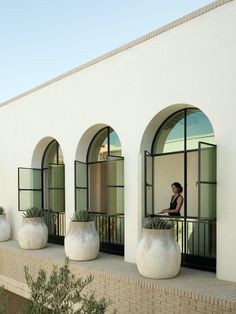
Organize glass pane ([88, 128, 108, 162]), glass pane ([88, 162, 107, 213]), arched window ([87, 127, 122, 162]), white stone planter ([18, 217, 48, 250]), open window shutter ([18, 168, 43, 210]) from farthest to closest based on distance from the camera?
open window shutter ([18, 168, 43, 210]) → glass pane ([88, 162, 107, 213]) → white stone planter ([18, 217, 48, 250]) → glass pane ([88, 128, 108, 162]) → arched window ([87, 127, 122, 162])

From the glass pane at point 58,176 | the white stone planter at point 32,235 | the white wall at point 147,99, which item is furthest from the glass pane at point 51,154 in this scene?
the white stone planter at point 32,235

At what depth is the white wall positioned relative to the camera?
22.9 feet

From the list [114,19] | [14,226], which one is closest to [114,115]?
[114,19]

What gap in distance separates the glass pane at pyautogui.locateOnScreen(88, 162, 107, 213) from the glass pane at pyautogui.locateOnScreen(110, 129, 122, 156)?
94 cm

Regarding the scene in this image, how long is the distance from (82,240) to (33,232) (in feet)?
7.84

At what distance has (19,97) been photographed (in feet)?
42.2

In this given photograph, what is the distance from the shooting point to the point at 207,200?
7.16 meters

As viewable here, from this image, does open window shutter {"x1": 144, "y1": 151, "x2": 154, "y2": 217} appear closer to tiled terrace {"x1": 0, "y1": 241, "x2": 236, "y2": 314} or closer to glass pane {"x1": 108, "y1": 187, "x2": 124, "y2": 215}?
glass pane {"x1": 108, "y1": 187, "x2": 124, "y2": 215}

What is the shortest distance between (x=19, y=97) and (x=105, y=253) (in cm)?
615

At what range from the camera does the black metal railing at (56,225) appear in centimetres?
1172

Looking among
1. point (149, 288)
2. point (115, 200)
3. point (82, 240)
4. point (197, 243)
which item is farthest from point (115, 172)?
point (149, 288)

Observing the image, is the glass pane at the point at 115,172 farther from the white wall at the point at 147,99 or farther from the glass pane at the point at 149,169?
the glass pane at the point at 149,169

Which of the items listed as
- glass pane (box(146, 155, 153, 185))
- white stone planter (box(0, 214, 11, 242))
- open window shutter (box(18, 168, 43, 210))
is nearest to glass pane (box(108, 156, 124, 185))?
glass pane (box(146, 155, 153, 185))

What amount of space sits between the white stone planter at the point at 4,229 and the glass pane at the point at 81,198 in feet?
11.8
